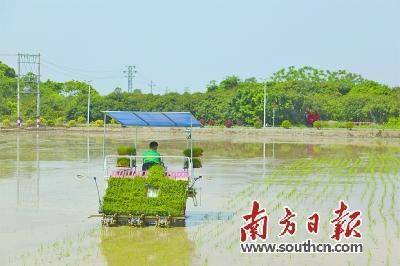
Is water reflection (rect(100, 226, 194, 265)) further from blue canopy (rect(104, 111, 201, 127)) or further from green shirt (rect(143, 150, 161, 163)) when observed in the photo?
blue canopy (rect(104, 111, 201, 127))

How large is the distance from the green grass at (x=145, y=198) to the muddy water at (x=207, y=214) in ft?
1.17

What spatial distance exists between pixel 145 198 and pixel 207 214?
7.40 ft

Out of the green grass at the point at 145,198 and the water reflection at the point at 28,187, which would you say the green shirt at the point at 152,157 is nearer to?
the green grass at the point at 145,198

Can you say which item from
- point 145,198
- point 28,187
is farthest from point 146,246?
point 28,187

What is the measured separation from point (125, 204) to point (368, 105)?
57255 millimetres

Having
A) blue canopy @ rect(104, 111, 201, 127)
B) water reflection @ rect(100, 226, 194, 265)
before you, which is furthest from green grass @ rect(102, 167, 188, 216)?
blue canopy @ rect(104, 111, 201, 127)

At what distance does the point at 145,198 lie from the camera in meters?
12.2

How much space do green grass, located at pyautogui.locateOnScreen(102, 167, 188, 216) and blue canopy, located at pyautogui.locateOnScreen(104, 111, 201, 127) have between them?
182 centimetres

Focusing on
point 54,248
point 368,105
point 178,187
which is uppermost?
point 368,105

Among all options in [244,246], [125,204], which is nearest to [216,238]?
[244,246]

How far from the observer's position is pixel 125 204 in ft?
40.1

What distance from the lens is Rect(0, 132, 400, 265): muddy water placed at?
10.1m

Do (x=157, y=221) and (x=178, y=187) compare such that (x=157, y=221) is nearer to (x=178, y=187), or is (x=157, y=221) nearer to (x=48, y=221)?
(x=178, y=187)

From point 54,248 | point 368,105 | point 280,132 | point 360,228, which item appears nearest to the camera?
point 54,248
